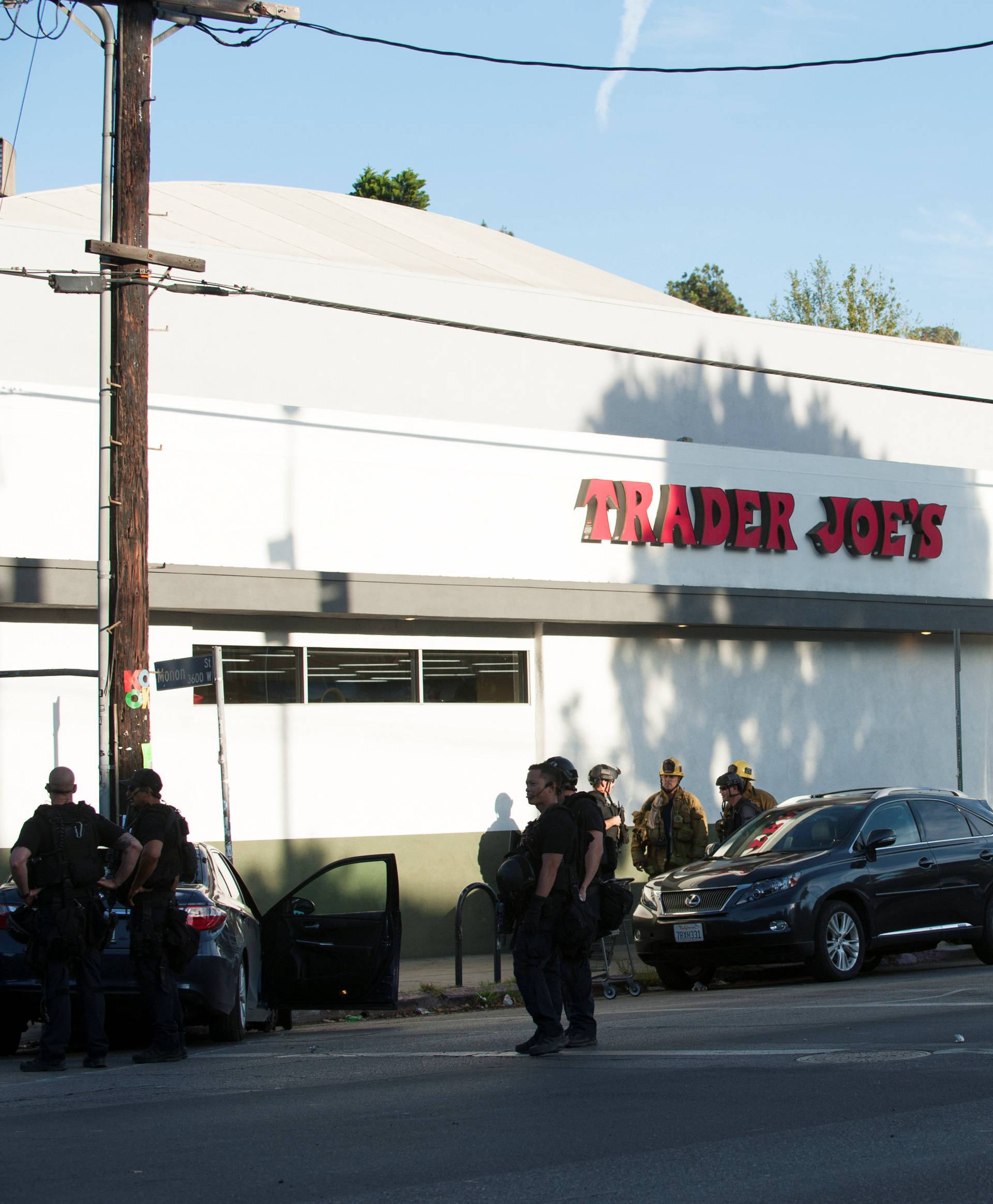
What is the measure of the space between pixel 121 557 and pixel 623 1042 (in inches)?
206

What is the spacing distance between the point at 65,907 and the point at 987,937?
8709mm

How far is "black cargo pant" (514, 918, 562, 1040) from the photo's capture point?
897 centimetres

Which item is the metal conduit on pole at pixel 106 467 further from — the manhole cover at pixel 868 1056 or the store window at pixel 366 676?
the manhole cover at pixel 868 1056

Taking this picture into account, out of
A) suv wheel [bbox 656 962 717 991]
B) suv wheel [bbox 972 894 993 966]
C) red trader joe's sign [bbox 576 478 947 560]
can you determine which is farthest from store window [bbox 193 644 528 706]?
suv wheel [bbox 972 894 993 966]

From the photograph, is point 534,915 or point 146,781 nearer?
point 534,915

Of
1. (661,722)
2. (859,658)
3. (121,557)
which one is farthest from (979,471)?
(121,557)

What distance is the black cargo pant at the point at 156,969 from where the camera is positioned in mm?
9664

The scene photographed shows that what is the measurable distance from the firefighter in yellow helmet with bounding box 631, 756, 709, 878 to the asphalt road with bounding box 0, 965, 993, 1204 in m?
4.98

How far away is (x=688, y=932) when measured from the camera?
13.5m

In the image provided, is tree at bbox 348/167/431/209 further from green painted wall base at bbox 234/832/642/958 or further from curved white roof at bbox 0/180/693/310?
green painted wall base at bbox 234/832/642/958

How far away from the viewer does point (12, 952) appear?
10.3 m

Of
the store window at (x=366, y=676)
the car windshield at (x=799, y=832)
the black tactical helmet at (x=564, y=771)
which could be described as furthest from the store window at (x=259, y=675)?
the black tactical helmet at (x=564, y=771)

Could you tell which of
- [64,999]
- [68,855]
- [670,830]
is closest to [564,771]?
[68,855]

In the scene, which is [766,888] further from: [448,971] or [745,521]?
[745,521]
